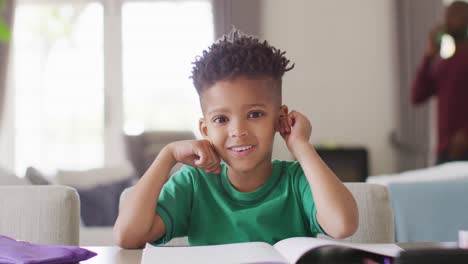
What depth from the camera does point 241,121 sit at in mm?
1106

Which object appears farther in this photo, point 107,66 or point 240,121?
point 107,66

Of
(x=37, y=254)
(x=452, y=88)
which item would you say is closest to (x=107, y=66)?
(x=452, y=88)

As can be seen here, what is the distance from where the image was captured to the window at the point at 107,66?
651cm

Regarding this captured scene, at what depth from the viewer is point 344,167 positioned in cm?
608

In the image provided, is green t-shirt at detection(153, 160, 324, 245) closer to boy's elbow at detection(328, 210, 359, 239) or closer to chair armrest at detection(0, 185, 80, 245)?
boy's elbow at detection(328, 210, 359, 239)

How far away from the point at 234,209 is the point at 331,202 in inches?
6.3

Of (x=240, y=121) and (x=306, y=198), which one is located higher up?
(x=240, y=121)

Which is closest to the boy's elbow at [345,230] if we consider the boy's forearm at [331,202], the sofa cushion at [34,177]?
the boy's forearm at [331,202]

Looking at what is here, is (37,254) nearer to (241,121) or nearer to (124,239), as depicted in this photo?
(124,239)

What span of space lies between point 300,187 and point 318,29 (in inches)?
211

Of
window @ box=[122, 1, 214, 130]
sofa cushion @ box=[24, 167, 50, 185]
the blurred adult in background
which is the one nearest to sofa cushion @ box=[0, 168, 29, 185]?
sofa cushion @ box=[24, 167, 50, 185]

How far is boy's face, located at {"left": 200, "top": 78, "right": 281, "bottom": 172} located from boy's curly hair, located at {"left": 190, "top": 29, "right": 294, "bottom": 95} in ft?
0.05

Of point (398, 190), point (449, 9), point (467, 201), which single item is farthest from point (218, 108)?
point (449, 9)

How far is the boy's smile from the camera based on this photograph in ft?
3.64
